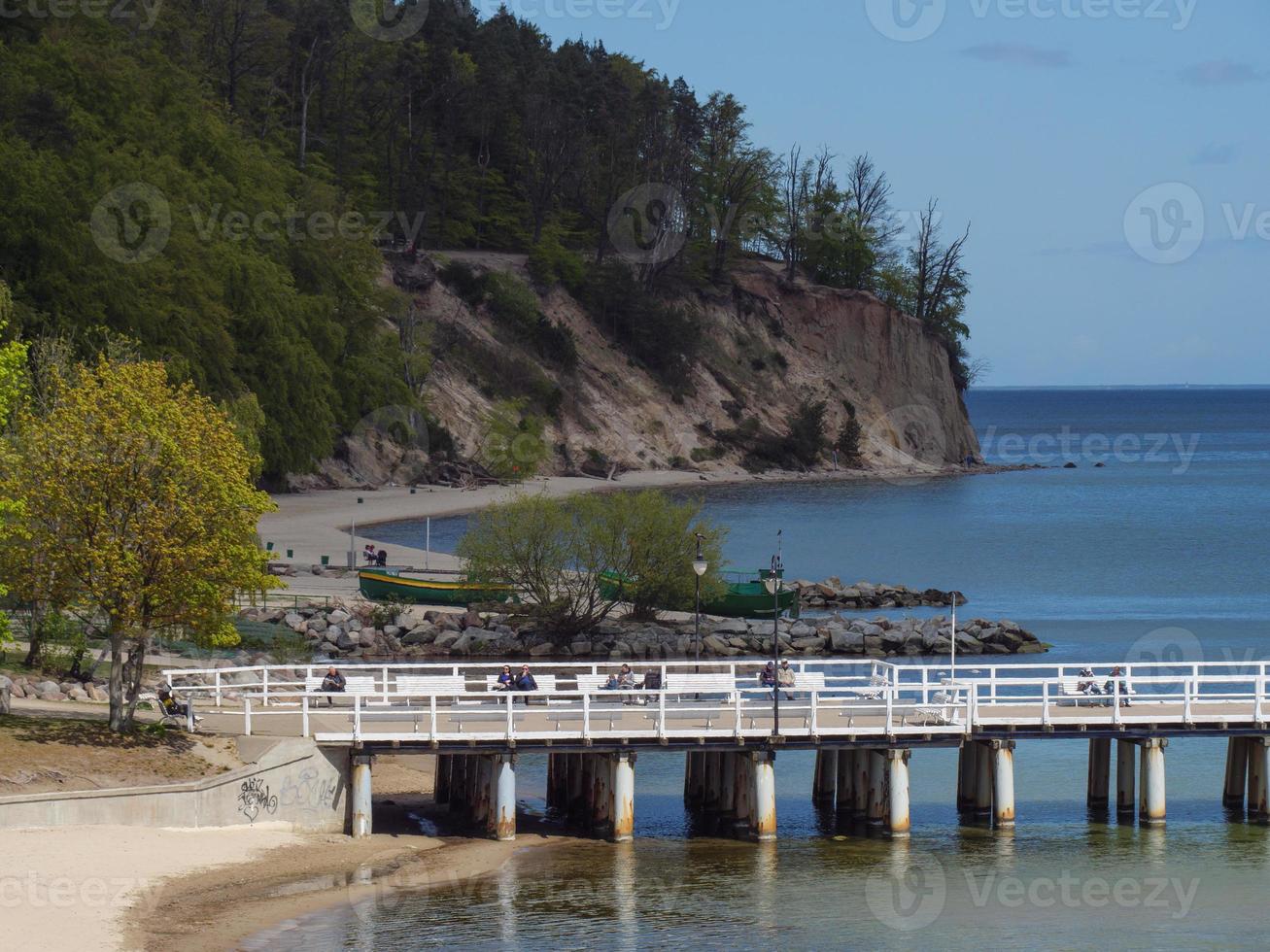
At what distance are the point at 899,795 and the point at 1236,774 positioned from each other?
903cm

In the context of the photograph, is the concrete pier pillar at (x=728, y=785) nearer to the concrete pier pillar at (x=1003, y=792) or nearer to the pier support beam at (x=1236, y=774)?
the concrete pier pillar at (x=1003, y=792)

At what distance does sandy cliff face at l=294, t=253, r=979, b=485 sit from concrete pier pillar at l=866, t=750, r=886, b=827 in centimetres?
7847

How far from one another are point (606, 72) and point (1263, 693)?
465ft

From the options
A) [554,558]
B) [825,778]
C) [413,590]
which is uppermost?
[554,558]

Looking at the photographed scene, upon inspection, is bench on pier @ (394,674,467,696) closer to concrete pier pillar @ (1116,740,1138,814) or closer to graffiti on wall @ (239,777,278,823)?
graffiti on wall @ (239,777,278,823)

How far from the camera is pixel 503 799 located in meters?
34.3

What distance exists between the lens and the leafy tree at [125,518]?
3241cm

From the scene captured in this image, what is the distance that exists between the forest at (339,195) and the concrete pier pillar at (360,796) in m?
29.8

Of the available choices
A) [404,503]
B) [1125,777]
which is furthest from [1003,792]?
[404,503]

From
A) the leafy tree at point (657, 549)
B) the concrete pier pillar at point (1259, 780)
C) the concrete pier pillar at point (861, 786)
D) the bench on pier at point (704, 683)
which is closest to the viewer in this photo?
the bench on pier at point (704, 683)

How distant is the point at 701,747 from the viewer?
34.6 meters

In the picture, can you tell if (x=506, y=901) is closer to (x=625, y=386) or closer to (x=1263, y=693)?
(x=1263, y=693)

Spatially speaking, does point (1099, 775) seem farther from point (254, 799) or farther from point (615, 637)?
point (615, 637)

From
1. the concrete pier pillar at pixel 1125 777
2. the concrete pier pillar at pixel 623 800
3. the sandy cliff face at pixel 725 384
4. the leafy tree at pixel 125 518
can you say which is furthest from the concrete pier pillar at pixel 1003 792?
the sandy cliff face at pixel 725 384
